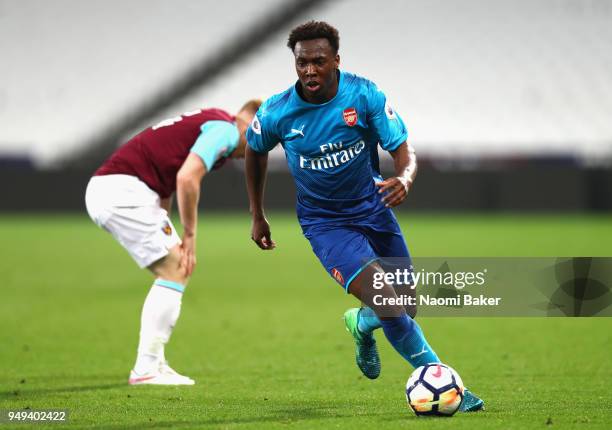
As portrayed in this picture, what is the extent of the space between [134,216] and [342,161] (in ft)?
6.59

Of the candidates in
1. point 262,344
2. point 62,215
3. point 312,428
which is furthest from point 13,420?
point 62,215

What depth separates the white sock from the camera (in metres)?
7.17

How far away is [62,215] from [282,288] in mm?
15671

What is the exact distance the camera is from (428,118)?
3338cm

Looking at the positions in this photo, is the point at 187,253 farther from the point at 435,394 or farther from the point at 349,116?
the point at 435,394

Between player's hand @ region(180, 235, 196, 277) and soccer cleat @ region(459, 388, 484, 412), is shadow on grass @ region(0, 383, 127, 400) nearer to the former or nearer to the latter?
player's hand @ region(180, 235, 196, 277)

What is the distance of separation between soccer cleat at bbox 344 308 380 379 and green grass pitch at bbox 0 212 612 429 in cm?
14

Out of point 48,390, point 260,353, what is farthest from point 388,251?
point 260,353

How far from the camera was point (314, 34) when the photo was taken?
5844mm

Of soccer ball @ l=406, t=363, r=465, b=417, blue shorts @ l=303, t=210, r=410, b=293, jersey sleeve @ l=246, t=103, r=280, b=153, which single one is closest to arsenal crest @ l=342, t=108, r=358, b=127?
jersey sleeve @ l=246, t=103, r=280, b=153

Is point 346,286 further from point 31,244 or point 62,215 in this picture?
point 62,215

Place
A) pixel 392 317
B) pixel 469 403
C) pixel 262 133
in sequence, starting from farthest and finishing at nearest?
pixel 262 133 < pixel 392 317 < pixel 469 403

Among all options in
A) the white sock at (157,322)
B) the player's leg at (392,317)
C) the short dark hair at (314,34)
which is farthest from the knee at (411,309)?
the white sock at (157,322)

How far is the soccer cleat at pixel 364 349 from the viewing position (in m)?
6.57
